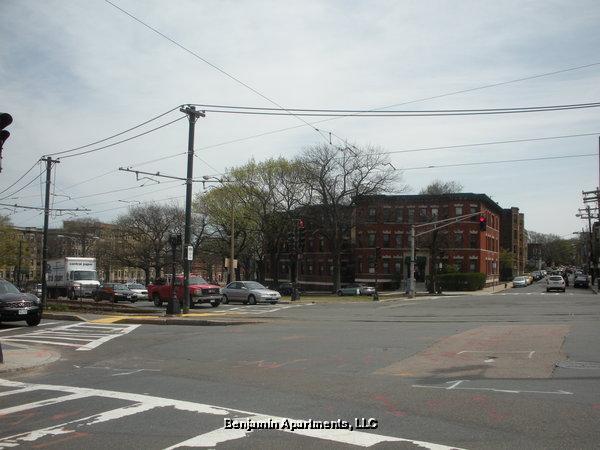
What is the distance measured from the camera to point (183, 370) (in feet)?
38.5

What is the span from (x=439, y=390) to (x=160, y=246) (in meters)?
76.0

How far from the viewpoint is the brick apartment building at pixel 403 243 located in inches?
2953

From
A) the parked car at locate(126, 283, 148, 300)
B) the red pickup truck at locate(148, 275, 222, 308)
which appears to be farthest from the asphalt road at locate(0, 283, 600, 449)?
the parked car at locate(126, 283, 148, 300)

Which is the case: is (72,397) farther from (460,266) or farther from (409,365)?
(460,266)

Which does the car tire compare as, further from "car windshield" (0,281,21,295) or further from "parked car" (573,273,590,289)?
"parked car" (573,273,590,289)

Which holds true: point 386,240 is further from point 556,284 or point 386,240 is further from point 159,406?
point 159,406

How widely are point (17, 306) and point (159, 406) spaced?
15.1 m

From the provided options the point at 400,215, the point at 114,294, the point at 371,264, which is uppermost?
the point at 400,215

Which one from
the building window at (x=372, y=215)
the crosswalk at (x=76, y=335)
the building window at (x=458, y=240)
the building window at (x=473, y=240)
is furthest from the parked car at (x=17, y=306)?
the building window at (x=473, y=240)

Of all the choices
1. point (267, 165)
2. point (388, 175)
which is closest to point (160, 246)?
point (267, 165)

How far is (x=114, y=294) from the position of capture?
44.8 meters

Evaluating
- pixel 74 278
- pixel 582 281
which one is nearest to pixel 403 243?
pixel 582 281

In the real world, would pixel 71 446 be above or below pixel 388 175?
below

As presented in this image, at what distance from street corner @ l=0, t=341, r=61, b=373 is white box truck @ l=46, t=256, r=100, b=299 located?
33.0 metres
